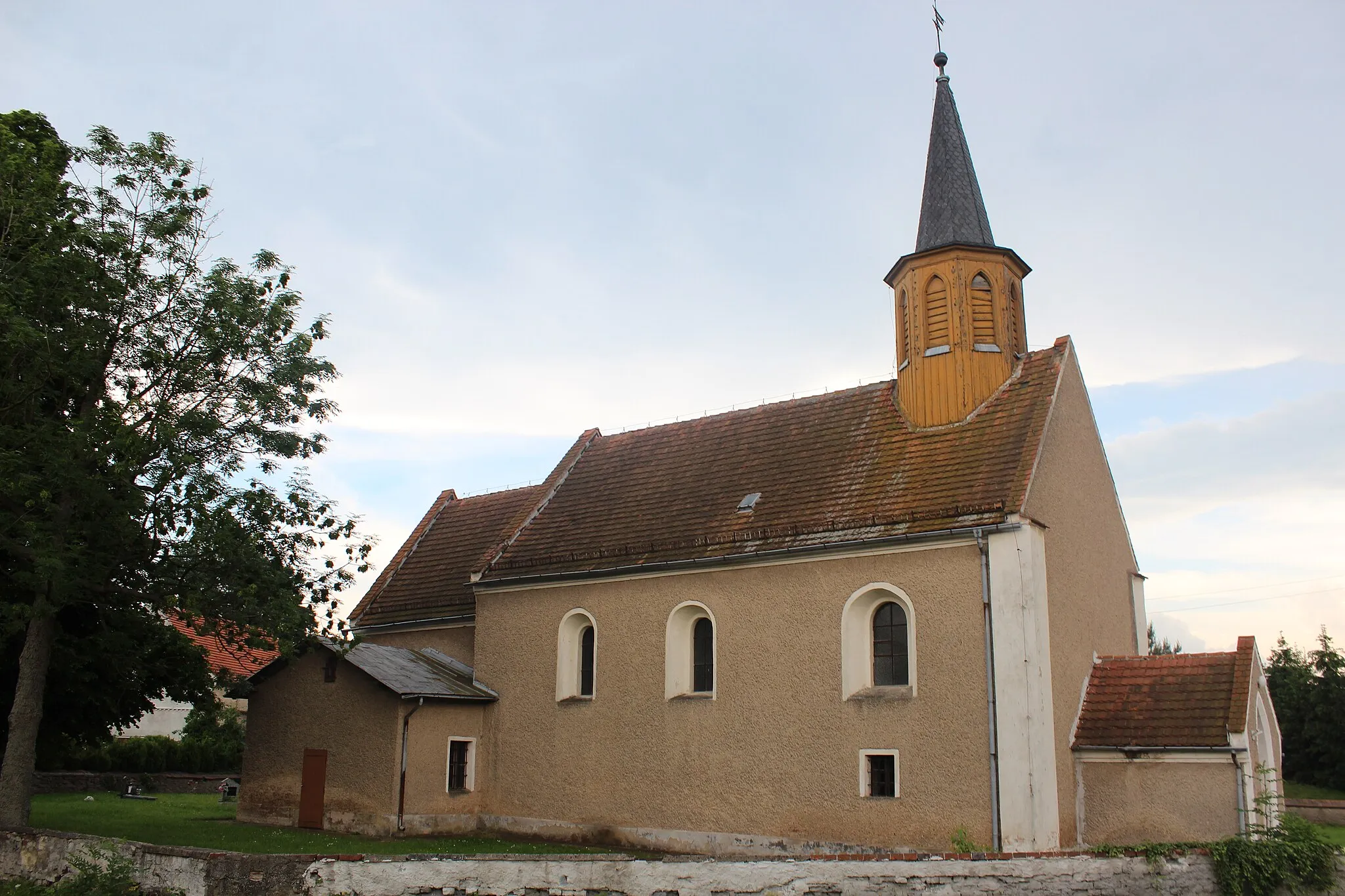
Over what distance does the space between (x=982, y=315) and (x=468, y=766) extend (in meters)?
13.5

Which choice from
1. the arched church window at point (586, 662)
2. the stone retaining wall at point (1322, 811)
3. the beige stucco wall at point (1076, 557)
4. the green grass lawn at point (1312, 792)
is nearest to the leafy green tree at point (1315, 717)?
the green grass lawn at point (1312, 792)

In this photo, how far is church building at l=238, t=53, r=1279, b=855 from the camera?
15719 millimetres

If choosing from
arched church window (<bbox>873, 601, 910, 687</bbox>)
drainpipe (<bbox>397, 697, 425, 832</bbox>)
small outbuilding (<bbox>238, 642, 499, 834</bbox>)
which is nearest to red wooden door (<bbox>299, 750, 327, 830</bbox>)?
small outbuilding (<bbox>238, 642, 499, 834</bbox>)

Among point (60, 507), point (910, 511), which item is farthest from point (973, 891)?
point (60, 507)

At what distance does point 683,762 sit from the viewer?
62.1 ft

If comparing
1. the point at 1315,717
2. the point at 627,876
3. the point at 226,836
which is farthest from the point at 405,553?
the point at 1315,717

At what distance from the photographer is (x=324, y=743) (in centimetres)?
2173

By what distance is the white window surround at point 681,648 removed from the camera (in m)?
19.5

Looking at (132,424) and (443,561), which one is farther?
(443,561)

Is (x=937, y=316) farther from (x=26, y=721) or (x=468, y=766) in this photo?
(x=26, y=721)

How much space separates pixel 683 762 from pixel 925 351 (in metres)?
8.82

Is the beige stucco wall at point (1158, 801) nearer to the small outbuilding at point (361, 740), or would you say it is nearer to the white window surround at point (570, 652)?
the white window surround at point (570, 652)

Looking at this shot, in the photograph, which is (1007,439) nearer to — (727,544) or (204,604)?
(727,544)

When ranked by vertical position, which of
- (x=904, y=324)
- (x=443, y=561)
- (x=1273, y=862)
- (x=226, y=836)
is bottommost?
(x=226, y=836)
